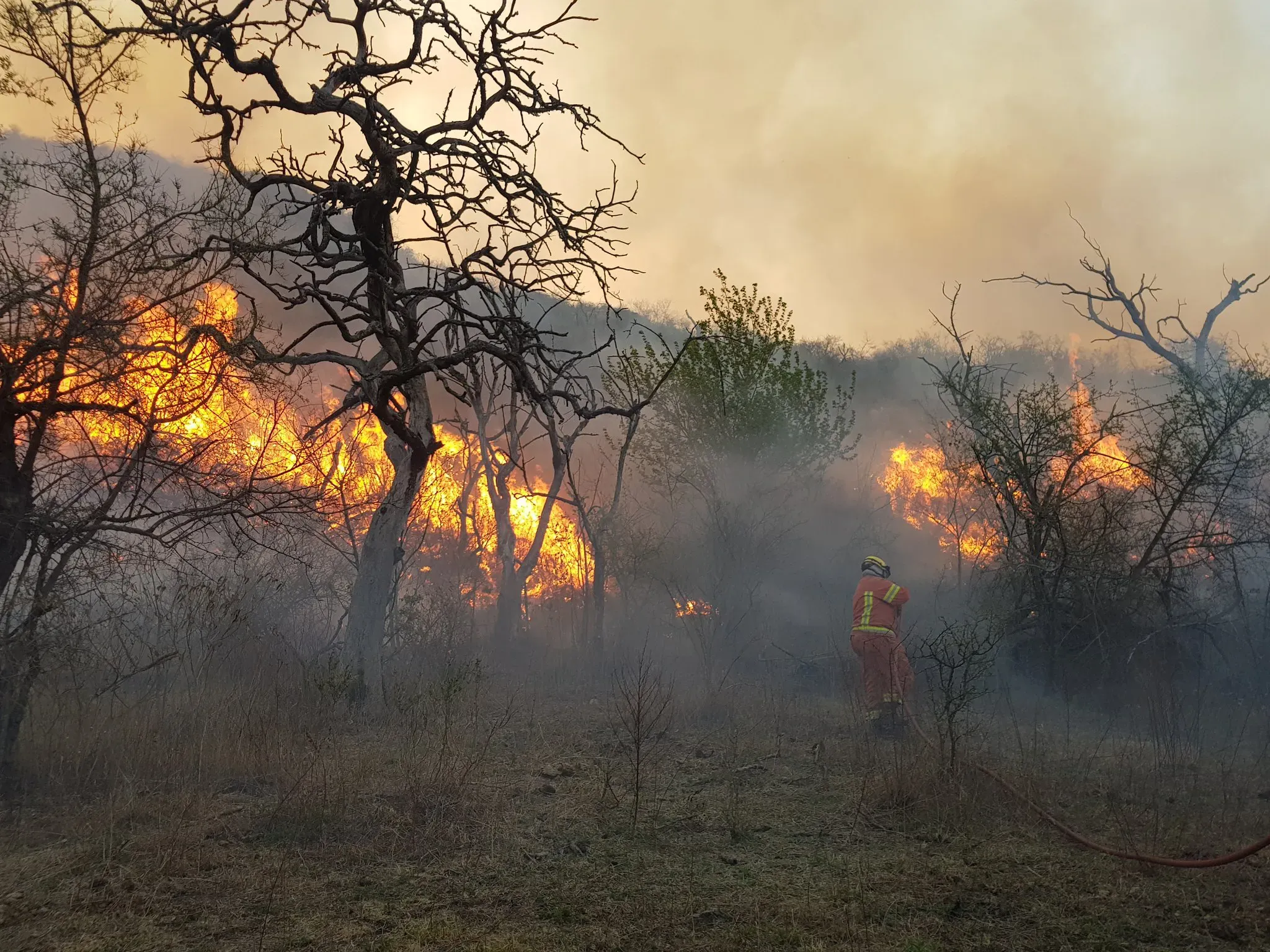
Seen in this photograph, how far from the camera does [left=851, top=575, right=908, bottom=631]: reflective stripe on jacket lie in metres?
10.2

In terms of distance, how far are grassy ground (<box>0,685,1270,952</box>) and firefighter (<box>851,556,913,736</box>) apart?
6.92ft

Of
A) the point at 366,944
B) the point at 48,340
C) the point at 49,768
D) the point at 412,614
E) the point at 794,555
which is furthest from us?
the point at 794,555

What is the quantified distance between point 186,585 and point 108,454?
1.19 m

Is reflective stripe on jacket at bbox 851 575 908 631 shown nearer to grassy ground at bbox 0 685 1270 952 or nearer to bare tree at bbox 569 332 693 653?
grassy ground at bbox 0 685 1270 952

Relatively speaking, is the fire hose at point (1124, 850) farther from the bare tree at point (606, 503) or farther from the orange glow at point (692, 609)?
the orange glow at point (692, 609)

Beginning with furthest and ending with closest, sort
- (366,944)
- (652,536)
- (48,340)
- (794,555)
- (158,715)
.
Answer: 1. (794,555)
2. (652,536)
3. (158,715)
4. (48,340)
5. (366,944)

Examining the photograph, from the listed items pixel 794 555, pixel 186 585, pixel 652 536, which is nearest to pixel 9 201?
pixel 186 585

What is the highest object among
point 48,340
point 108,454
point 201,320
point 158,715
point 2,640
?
point 201,320

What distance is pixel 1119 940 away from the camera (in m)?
4.08

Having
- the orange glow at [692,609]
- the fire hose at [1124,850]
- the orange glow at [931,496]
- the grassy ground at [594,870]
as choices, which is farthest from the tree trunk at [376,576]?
the orange glow at [931,496]

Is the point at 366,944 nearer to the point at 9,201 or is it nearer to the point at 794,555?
the point at 9,201

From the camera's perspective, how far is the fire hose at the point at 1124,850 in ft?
11.8

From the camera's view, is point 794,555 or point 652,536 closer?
point 652,536

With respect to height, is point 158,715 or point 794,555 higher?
point 794,555
